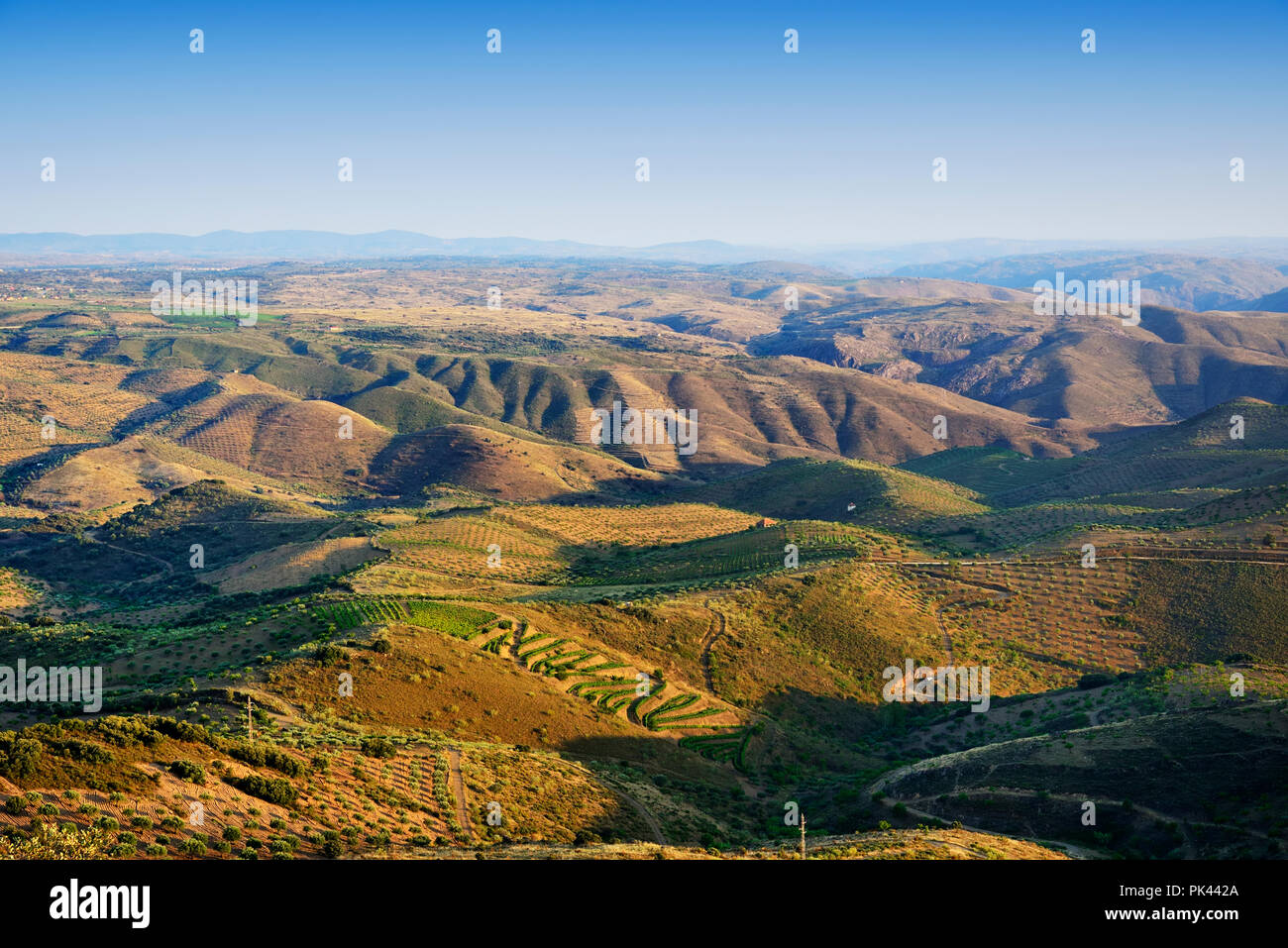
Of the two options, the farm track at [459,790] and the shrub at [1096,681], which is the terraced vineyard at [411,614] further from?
the shrub at [1096,681]

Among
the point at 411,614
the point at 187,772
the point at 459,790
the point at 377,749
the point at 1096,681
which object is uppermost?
the point at 187,772

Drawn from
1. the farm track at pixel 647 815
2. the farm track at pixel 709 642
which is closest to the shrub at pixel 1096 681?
the farm track at pixel 709 642

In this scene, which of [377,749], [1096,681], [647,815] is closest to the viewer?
[377,749]

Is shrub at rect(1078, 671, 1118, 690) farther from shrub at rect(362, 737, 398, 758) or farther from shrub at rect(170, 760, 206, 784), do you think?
shrub at rect(170, 760, 206, 784)

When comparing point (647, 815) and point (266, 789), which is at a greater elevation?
point (266, 789)

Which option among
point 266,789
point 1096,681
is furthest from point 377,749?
point 1096,681

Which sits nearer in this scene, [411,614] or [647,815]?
[647,815]

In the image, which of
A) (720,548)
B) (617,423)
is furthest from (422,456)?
(720,548)

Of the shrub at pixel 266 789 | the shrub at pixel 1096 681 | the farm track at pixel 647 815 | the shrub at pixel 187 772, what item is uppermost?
the shrub at pixel 187 772

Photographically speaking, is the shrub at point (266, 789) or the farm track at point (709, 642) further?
the farm track at point (709, 642)

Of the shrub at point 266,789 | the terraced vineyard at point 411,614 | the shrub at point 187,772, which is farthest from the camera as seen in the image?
the terraced vineyard at point 411,614

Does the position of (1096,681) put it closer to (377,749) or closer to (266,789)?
(377,749)
